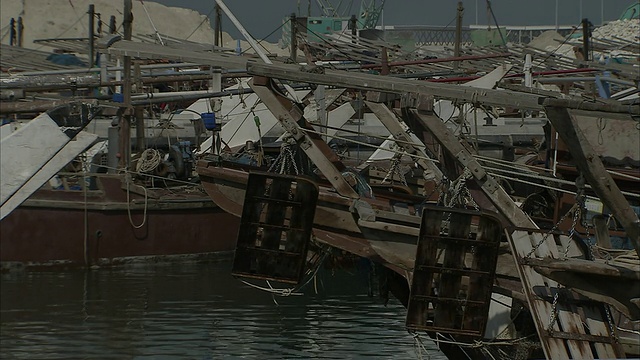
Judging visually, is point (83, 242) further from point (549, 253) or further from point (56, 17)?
point (56, 17)

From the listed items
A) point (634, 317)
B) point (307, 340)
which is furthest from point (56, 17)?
point (634, 317)

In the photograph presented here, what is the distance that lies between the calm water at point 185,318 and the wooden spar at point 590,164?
5.73 metres

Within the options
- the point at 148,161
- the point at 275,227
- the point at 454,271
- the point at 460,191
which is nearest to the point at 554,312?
the point at 454,271

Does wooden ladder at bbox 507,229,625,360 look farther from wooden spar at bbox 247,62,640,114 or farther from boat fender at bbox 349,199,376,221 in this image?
boat fender at bbox 349,199,376,221

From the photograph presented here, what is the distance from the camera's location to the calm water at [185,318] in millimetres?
14711

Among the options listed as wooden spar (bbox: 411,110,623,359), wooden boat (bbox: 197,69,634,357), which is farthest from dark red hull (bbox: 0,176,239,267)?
wooden spar (bbox: 411,110,623,359)

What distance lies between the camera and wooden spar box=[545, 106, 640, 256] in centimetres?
796

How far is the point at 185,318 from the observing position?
16.7 meters

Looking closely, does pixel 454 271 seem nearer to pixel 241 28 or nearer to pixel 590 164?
pixel 590 164

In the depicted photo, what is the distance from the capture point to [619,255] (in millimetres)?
10148

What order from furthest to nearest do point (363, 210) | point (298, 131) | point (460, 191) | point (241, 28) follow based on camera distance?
point (241, 28)
point (298, 131)
point (363, 210)
point (460, 191)

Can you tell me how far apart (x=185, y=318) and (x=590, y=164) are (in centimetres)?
982

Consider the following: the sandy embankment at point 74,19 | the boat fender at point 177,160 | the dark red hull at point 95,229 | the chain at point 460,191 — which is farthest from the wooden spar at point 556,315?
Answer: the sandy embankment at point 74,19

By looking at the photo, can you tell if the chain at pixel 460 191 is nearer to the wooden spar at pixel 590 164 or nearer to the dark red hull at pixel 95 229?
the wooden spar at pixel 590 164
